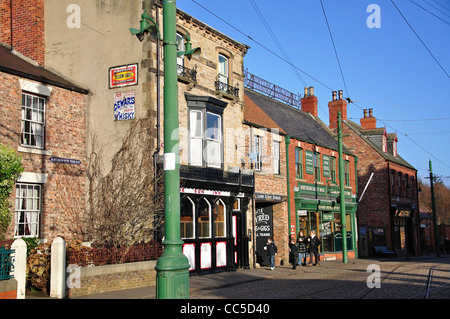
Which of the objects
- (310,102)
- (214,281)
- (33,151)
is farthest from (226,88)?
(310,102)

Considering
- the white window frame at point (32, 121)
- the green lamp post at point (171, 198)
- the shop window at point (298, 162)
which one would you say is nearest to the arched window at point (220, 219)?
the white window frame at point (32, 121)

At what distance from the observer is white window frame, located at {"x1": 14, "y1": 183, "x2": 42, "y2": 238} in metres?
16.2

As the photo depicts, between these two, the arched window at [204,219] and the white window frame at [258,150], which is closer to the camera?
the arched window at [204,219]

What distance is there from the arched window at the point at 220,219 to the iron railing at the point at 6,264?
33.4ft

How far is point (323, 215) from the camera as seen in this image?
30.5 meters

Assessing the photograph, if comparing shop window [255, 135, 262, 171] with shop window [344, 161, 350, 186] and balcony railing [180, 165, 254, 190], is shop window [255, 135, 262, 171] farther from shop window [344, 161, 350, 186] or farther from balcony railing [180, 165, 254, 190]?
shop window [344, 161, 350, 186]

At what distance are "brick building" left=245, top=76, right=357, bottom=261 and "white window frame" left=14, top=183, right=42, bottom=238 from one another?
33.7 ft

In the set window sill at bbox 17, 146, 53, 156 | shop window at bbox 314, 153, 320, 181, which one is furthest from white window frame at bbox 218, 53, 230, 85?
shop window at bbox 314, 153, 320, 181

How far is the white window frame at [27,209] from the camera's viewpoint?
53.0 feet

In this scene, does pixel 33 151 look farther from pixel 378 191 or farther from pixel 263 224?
pixel 378 191

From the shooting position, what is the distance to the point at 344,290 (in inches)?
561

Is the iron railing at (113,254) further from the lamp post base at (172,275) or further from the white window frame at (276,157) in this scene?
the white window frame at (276,157)
